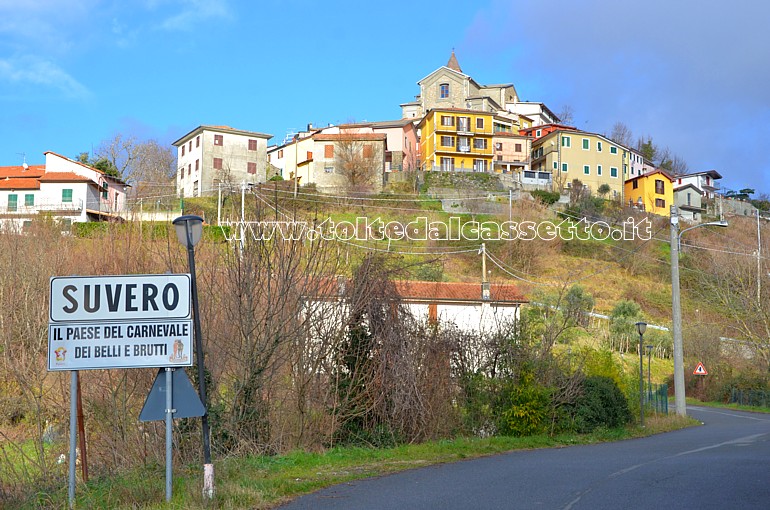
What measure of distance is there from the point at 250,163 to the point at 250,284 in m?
72.4

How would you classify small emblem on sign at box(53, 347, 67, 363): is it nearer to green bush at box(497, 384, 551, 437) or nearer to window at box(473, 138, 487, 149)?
green bush at box(497, 384, 551, 437)

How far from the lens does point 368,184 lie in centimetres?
8469

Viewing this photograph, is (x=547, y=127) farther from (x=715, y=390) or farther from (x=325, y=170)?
(x=715, y=390)

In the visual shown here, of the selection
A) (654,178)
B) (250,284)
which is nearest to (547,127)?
(654,178)

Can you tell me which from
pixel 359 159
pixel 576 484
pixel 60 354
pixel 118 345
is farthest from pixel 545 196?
pixel 60 354

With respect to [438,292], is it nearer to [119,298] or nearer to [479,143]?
[119,298]

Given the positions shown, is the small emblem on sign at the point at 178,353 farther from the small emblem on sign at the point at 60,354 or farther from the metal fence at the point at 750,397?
the metal fence at the point at 750,397

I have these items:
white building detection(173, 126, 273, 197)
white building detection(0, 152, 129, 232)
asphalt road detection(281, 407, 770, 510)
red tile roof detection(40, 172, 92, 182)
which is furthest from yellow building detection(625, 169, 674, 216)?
asphalt road detection(281, 407, 770, 510)

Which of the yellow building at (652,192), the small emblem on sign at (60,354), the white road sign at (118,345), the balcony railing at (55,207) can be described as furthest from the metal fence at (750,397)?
the balcony railing at (55,207)

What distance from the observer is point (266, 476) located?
12945 millimetres

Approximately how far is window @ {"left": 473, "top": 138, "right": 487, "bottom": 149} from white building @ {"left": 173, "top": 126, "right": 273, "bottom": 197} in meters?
→ 23.5

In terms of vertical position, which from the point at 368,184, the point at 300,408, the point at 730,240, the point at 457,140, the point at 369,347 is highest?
the point at 457,140

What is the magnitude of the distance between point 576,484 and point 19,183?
68167 millimetres

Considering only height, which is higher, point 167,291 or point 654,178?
point 654,178
